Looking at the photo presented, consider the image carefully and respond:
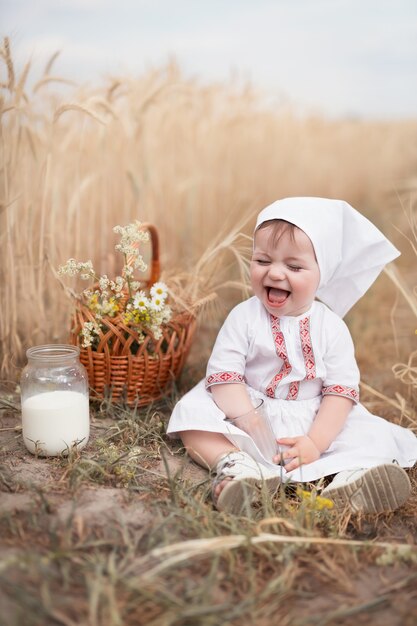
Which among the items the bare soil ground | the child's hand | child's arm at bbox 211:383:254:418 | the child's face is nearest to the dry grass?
the bare soil ground

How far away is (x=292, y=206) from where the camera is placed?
2.26 meters

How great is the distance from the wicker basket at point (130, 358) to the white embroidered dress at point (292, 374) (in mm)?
301

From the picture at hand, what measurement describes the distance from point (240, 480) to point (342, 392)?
1.90 ft

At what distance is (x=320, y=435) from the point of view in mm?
2232

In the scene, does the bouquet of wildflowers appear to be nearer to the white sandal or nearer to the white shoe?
the white sandal

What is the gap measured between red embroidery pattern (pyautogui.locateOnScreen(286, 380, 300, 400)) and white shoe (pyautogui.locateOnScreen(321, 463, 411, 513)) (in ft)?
1.31

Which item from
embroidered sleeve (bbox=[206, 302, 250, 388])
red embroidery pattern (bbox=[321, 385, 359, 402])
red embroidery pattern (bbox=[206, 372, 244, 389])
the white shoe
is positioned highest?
embroidered sleeve (bbox=[206, 302, 250, 388])

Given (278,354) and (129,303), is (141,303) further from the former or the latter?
(278,354)

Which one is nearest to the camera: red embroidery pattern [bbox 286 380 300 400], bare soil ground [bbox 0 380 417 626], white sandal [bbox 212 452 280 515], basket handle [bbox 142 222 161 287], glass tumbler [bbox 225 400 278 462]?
bare soil ground [bbox 0 380 417 626]

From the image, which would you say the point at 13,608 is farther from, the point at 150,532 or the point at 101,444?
the point at 101,444

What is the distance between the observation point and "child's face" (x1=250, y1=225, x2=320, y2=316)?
223 centimetres

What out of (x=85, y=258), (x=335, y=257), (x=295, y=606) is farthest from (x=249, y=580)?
(x=85, y=258)

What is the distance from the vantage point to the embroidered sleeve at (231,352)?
231cm

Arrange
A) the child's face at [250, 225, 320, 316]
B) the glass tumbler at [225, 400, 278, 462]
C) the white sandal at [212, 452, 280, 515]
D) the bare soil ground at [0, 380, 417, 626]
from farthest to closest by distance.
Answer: the child's face at [250, 225, 320, 316] → the glass tumbler at [225, 400, 278, 462] → the white sandal at [212, 452, 280, 515] → the bare soil ground at [0, 380, 417, 626]
